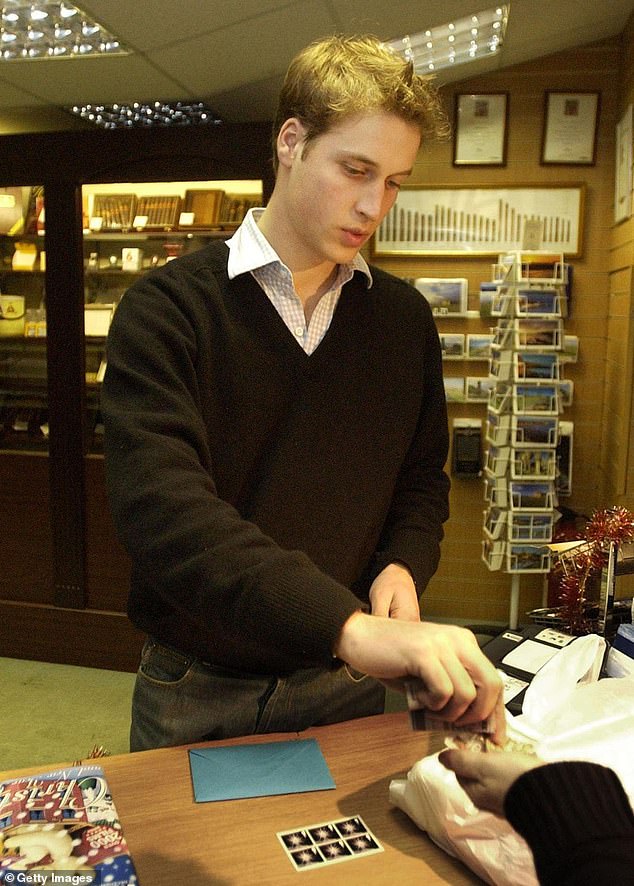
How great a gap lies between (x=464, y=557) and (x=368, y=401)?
11.8 feet

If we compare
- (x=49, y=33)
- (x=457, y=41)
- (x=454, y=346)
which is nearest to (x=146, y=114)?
(x=49, y=33)

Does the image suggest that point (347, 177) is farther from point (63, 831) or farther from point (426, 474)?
point (63, 831)

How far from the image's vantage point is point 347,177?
1.28m

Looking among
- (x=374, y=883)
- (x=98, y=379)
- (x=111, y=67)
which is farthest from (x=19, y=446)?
(x=374, y=883)

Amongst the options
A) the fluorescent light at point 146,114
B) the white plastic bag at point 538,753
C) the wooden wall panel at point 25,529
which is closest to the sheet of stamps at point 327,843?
the white plastic bag at point 538,753

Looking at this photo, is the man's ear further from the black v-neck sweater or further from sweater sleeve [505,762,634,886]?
sweater sleeve [505,762,634,886]

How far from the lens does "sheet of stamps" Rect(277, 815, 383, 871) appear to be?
3.42 feet

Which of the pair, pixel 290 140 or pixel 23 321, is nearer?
pixel 290 140

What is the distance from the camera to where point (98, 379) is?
167 inches

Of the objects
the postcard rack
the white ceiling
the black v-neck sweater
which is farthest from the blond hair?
the postcard rack

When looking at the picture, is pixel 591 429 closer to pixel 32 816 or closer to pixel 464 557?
pixel 464 557

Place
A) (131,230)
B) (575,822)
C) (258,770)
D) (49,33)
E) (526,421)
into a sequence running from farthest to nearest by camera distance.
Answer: (131,230) < (526,421) < (49,33) < (258,770) < (575,822)

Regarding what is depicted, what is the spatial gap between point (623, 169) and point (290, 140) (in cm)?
337

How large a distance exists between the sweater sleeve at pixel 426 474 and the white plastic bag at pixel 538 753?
1.11ft
